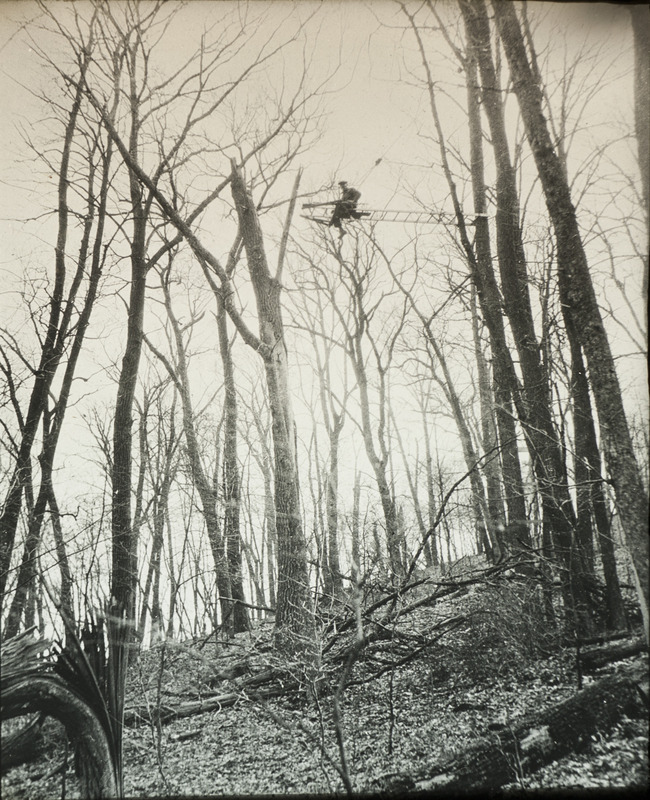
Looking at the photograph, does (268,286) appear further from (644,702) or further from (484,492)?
(484,492)

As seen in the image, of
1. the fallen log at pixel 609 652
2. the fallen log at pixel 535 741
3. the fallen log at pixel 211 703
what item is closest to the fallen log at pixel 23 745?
the fallen log at pixel 211 703

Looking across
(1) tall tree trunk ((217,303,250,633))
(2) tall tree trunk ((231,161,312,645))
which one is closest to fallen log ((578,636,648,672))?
(2) tall tree trunk ((231,161,312,645))

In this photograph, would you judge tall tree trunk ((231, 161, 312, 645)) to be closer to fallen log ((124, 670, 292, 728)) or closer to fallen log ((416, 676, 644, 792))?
fallen log ((124, 670, 292, 728))

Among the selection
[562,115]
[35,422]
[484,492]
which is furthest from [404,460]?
[35,422]

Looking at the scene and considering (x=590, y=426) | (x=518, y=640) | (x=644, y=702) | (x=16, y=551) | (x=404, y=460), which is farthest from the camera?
(x=404, y=460)

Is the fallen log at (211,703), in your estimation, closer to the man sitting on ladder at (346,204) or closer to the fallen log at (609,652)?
the fallen log at (609,652)

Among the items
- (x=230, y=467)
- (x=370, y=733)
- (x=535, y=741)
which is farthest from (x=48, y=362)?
(x=535, y=741)

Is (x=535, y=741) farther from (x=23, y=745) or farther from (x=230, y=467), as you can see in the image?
(x=230, y=467)
